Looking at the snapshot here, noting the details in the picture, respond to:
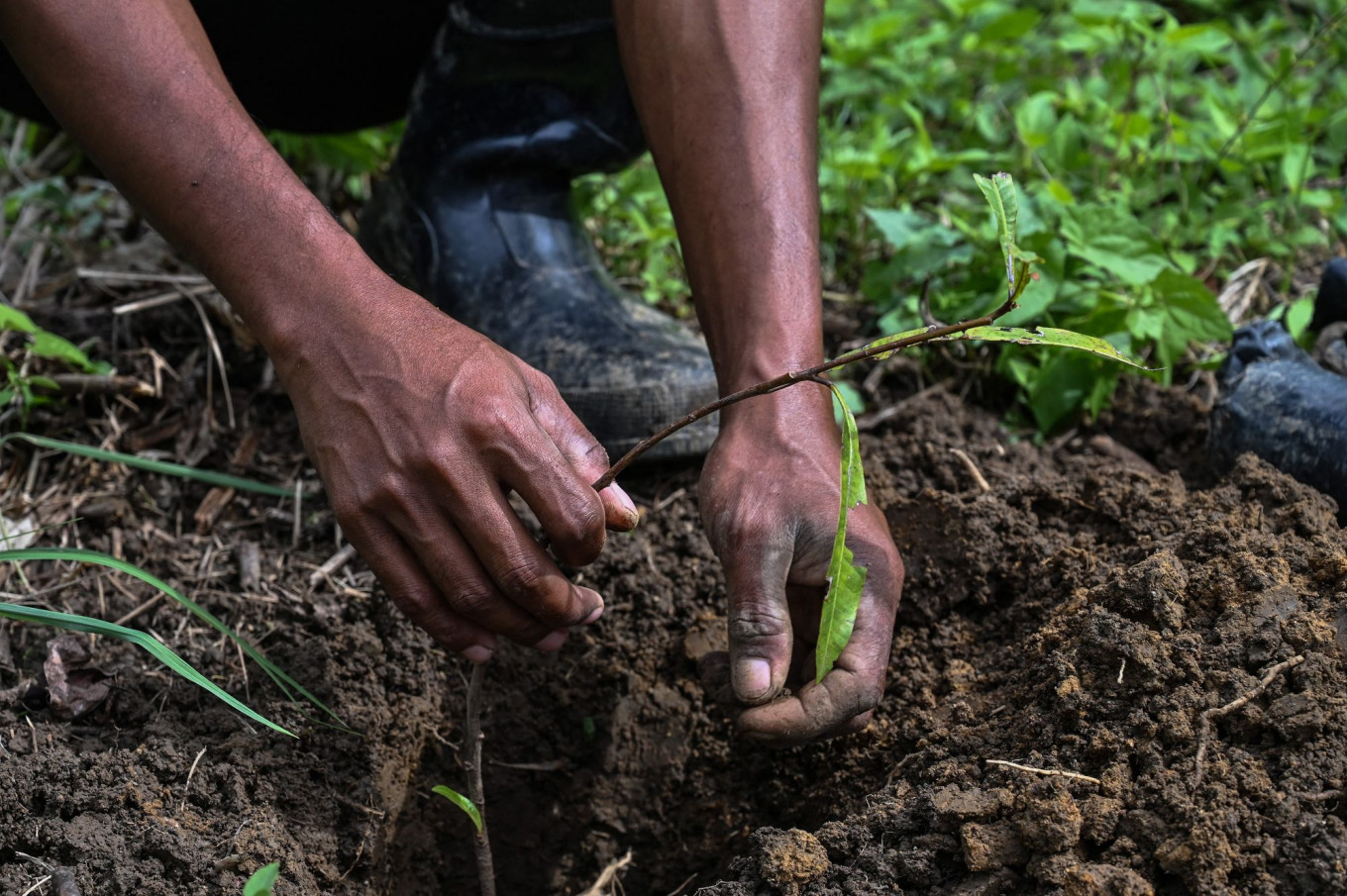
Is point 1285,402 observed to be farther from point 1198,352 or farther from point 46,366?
point 46,366

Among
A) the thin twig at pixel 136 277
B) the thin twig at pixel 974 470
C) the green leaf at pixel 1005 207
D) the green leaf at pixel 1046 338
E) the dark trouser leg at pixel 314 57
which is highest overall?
the green leaf at pixel 1005 207

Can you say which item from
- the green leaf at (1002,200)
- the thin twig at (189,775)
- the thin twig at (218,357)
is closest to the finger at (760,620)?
the green leaf at (1002,200)

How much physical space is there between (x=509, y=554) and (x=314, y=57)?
1.37 meters

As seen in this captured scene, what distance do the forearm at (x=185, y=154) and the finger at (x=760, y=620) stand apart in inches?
23.6

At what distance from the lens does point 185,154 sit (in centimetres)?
137

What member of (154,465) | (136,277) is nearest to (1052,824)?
(154,465)

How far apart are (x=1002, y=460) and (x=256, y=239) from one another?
138cm

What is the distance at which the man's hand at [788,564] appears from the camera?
4.67 feet

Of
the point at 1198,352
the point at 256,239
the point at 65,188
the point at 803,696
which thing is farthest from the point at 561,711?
the point at 65,188

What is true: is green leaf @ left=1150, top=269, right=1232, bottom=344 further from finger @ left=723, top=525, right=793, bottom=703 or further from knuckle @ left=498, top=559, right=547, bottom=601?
knuckle @ left=498, top=559, right=547, bottom=601

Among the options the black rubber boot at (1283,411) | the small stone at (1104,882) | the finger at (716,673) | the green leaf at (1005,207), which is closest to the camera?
the green leaf at (1005,207)

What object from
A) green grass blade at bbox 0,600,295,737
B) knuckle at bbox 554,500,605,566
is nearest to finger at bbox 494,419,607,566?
knuckle at bbox 554,500,605,566

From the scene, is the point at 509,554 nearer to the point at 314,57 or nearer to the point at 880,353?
the point at 880,353

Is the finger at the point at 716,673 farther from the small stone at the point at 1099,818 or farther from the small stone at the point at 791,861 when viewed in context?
the small stone at the point at 1099,818
